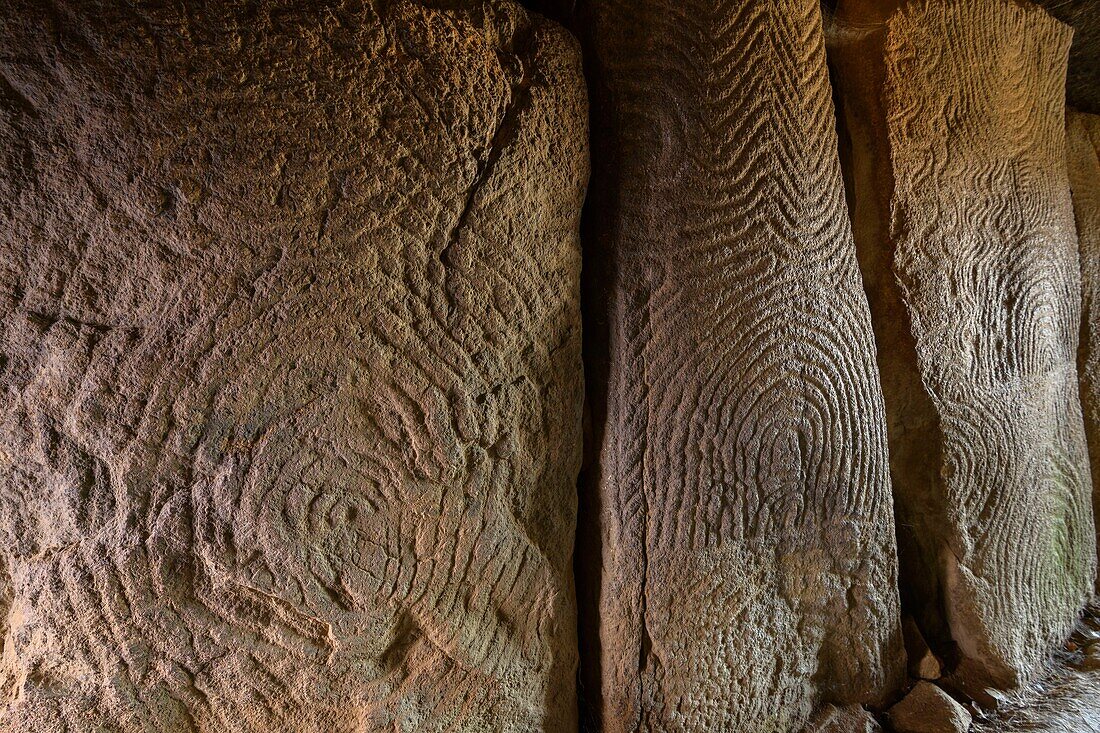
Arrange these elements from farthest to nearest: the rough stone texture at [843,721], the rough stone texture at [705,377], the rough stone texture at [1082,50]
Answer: the rough stone texture at [1082,50] → the rough stone texture at [843,721] → the rough stone texture at [705,377]

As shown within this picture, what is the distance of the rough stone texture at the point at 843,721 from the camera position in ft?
5.28

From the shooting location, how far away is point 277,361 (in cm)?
105

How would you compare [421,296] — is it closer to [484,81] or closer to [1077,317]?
[484,81]

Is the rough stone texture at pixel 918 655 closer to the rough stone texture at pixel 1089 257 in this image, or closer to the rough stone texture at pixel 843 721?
the rough stone texture at pixel 843 721

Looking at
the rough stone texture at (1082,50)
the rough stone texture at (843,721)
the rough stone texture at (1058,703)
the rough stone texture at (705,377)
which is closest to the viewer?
the rough stone texture at (705,377)

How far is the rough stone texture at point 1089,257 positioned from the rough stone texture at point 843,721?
1.55 metres

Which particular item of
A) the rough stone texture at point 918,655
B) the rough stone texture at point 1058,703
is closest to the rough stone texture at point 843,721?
the rough stone texture at point 918,655

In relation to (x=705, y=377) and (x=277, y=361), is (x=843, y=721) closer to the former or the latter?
(x=705, y=377)

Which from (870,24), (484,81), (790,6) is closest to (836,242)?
(790,6)

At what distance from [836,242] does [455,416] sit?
119cm

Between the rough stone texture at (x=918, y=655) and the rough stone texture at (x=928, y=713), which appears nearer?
the rough stone texture at (x=928, y=713)

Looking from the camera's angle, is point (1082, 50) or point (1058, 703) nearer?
point (1058, 703)

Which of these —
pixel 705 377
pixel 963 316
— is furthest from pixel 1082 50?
pixel 705 377

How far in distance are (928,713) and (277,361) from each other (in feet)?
6.35
